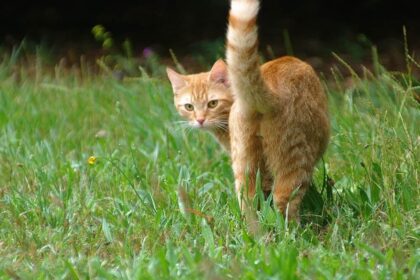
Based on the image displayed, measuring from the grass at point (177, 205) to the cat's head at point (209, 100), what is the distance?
0.94ft

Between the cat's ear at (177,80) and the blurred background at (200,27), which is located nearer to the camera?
the cat's ear at (177,80)

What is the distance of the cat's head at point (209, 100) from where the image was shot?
20.7 feet

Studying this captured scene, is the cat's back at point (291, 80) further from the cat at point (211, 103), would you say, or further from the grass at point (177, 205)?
the cat at point (211, 103)

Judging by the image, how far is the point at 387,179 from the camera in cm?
525

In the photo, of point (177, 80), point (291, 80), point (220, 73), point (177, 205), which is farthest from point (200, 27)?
point (291, 80)

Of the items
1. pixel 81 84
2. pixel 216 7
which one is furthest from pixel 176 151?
pixel 216 7

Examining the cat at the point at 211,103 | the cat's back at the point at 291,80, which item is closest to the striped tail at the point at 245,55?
the cat's back at the point at 291,80

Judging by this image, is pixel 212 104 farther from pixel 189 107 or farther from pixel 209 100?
pixel 189 107

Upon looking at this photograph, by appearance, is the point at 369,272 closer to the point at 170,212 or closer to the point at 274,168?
the point at 274,168

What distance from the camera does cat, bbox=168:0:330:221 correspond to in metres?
4.93

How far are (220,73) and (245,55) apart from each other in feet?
4.88

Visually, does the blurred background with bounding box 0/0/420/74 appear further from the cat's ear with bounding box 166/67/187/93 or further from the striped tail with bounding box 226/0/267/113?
the striped tail with bounding box 226/0/267/113

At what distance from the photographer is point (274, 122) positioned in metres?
5.10

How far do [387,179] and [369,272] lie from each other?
1.15 metres
